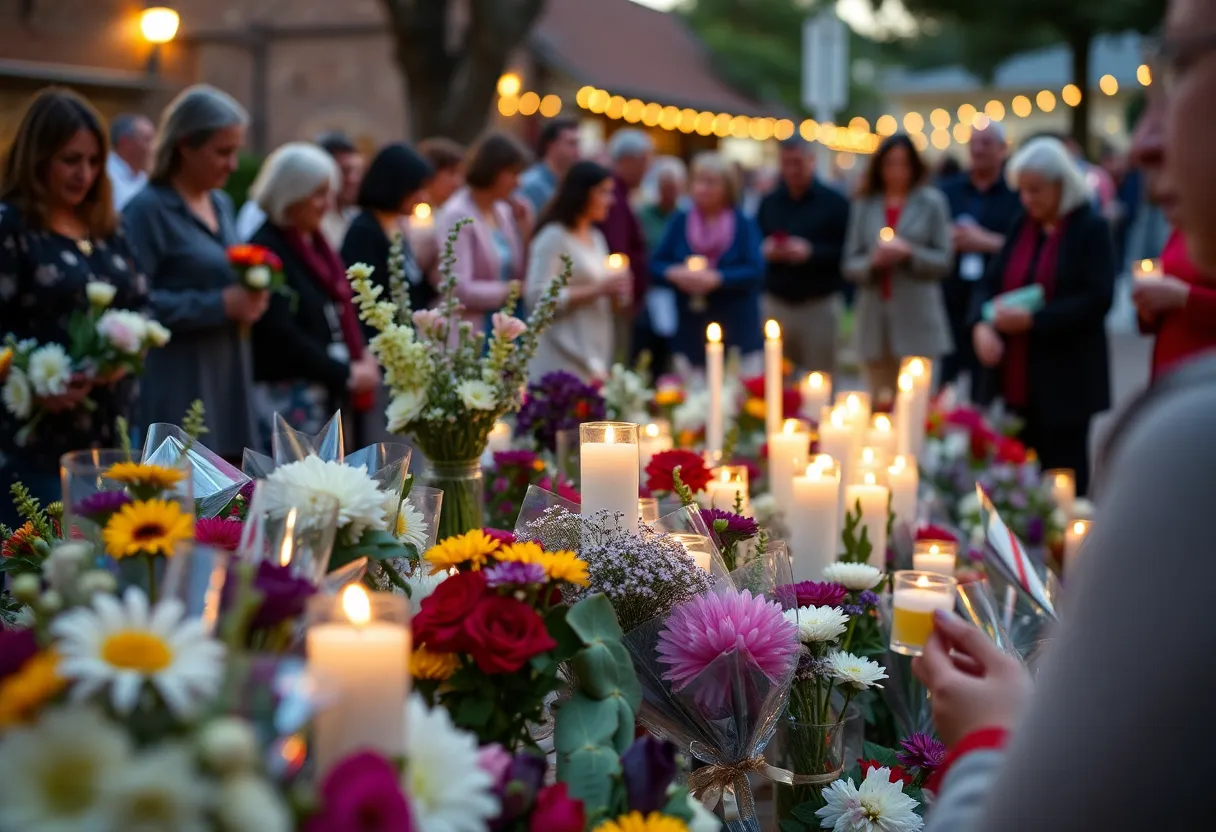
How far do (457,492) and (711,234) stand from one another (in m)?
5.48

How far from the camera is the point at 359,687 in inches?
38.7

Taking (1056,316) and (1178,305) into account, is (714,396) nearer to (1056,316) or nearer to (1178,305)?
(1178,305)

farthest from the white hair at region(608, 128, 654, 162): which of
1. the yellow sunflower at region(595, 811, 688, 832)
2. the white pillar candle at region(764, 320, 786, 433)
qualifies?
the yellow sunflower at region(595, 811, 688, 832)

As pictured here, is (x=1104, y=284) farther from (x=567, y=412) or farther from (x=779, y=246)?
(x=567, y=412)

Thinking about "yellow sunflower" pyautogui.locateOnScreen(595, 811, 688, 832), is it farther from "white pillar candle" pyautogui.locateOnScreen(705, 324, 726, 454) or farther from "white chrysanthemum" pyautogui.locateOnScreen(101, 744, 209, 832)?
"white pillar candle" pyautogui.locateOnScreen(705, 324, 726, 454)

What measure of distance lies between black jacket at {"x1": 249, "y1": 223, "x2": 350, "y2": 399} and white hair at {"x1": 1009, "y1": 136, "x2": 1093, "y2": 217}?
293 centimetres

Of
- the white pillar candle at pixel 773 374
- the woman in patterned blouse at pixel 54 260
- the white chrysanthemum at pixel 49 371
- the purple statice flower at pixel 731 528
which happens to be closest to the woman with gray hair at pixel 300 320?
the woman in patterned blouse at pixel 54 260

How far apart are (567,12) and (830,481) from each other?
23.7 metres

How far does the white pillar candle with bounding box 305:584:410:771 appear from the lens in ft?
3.22

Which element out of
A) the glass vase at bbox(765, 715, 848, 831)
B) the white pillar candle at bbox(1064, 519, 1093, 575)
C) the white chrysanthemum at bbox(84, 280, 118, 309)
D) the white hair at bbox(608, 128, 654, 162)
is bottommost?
the glass vase at bbox(765, 715, 848, 831)

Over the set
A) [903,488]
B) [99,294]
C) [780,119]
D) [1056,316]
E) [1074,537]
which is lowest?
[1074,537]

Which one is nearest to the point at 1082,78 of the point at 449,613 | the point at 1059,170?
the point at 1059,170

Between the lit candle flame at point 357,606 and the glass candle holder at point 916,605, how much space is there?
1.32 meters

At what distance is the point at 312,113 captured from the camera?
748 inches
